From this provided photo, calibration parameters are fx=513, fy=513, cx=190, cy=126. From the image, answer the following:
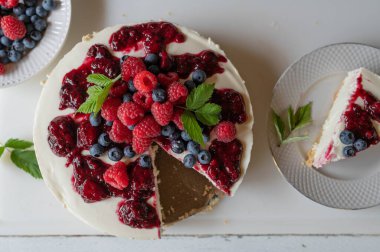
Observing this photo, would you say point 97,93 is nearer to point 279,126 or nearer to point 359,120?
point 279,126

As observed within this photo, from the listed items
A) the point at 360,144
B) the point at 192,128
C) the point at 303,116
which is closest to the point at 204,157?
the point at 192,128

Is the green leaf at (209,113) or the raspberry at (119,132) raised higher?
the green leaf at (209,113)

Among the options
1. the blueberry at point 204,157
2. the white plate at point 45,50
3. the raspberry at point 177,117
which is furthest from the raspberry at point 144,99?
the white plate at point 45,50

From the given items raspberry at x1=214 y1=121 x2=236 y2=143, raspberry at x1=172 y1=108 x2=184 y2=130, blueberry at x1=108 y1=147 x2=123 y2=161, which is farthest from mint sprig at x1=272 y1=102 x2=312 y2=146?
blueberry at x1=108 y1=147 x2=123 y2=161

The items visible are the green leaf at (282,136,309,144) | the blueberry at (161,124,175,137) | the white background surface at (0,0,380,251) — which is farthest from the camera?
the white background surface at (0,0,380,251)

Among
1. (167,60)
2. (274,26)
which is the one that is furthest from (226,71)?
(274,26)

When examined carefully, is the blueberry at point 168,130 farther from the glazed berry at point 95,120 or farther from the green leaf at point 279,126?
the green leaf at point 279,126

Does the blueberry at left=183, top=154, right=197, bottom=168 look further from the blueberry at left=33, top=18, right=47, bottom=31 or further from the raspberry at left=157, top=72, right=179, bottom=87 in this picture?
the blueberry at left=33, top=18, right=47, bottom=31
